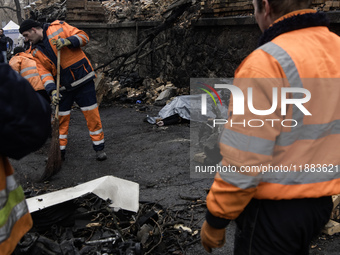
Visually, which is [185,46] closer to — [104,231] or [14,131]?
[104,231]

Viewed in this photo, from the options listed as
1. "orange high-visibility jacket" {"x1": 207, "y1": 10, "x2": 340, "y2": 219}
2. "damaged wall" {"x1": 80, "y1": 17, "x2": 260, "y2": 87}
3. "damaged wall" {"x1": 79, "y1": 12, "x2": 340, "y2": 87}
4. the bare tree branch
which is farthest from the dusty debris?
the bare tree branch

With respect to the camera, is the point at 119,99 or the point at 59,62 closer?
the point at 59,62

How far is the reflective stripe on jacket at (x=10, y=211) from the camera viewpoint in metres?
1.25

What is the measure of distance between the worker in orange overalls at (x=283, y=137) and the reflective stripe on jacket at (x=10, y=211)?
2.59 feet

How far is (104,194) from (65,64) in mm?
2431

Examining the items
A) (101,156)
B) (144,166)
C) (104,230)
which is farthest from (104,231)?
(101,156)

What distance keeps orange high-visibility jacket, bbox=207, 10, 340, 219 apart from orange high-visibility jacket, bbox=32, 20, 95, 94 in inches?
160

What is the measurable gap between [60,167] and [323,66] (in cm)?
449

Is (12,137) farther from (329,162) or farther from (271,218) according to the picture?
(329,162)

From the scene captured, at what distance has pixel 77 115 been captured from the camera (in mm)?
8867

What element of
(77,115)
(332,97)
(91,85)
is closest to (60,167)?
(91,85)

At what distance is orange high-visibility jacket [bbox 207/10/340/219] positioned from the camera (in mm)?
1314

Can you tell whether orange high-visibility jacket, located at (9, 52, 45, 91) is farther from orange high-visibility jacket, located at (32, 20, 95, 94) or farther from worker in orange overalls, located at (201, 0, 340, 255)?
worker in orange overalls, located at (201, 0, 340, 255)

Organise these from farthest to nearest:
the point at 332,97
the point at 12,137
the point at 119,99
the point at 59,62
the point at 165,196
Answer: the point at 119,99, the point at 59,62, the point at 165,196, the point at 332,97, the point at 12,137
